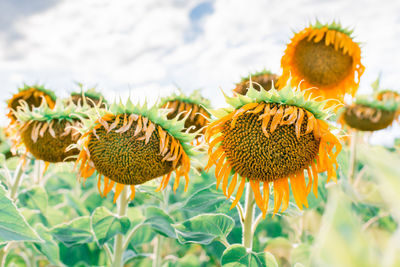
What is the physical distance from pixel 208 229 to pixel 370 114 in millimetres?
2779

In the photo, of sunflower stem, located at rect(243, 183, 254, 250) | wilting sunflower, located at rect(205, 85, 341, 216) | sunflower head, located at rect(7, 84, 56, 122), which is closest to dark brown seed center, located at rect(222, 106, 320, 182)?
wilting sunflower, located at rect(205, 85, 341, 216)

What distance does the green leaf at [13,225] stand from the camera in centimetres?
122

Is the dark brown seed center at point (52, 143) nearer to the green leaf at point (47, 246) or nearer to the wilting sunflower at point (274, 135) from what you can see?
the green leaf at point (47, 246)

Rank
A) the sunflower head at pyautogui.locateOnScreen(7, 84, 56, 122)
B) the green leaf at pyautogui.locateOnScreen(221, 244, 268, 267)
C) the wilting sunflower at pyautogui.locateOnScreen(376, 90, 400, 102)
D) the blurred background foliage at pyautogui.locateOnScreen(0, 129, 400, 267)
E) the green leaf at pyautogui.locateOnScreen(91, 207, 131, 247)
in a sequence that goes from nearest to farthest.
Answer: the blurred background foliage at pyautogui.locateOnScreen(0, 129, 400, 267) < the green leaf at pyautogui.locateOnScreen(221, 244, 268, 267) < the green leaf at pyautogui.locateOnScreen(91, 207, 131, 247) < the sunflower head at pyautogui.locateOnScreen(7, 84, 56, 122) < the wilting sunflower at pyautogui.locateOnScreen(376, 90, 400, 102)

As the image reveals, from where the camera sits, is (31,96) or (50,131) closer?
(50,131)

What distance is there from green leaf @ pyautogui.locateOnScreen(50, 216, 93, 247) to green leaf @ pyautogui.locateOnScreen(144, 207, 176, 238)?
371mm

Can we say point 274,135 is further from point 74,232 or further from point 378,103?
point 378,103

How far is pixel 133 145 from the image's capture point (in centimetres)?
161

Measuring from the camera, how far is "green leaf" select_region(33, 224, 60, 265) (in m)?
2.02

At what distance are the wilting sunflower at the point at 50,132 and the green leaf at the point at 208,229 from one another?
715 mm

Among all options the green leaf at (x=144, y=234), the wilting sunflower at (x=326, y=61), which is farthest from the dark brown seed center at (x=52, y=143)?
the wilting sunflower at (x=326, y=61)

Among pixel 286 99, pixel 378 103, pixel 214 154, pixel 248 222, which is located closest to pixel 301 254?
pixel 248 222

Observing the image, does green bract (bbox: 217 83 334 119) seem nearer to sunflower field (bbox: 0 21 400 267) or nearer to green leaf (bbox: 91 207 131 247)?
sunflower field (bbox: 0 21 400 267)

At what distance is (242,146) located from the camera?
1.43 metres
